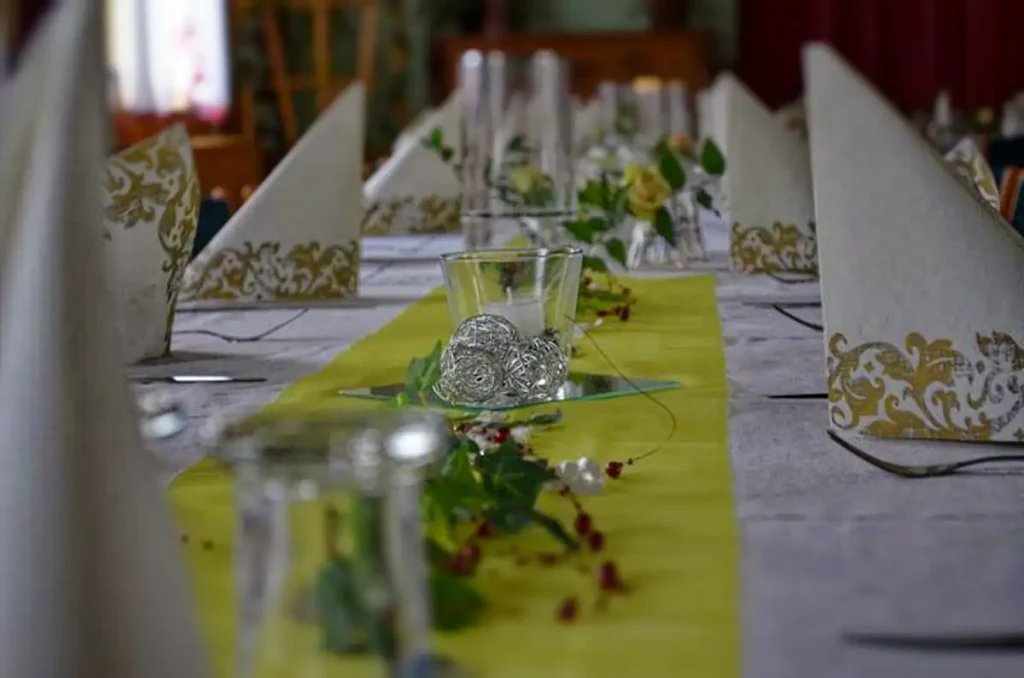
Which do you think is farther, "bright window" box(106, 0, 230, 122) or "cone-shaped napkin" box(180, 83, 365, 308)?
"bright window" box(106, 0, 230, 122)

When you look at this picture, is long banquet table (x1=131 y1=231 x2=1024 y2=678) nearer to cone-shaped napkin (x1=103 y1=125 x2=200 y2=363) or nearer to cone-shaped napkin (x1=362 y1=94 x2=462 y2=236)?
cone-shaped napkin (x1=103 y1=125 x2=200 y2=363)

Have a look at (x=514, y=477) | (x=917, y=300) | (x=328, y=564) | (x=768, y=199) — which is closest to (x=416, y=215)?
(x=768, y=199)

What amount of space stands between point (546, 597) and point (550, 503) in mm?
179

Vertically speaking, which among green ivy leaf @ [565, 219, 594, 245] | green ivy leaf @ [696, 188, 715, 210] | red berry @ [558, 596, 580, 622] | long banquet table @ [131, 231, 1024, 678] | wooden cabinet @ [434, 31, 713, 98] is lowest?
long banquet table @ [131, 231, 1024, 678]

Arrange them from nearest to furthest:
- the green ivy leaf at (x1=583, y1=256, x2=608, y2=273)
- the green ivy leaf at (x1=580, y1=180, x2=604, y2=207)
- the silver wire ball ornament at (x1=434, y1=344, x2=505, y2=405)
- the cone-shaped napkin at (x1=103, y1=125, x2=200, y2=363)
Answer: the silver wire ball ornament at (x1=434, y1=344, x2=505, y2=405) < the cone-shaped napkin at (x1=103, y1=125, x2=200, y2=363) < the green ivy leaf at (x1=583, y1=256, x2=608, y2=273) < the green ivy leaf at (x1=580, y1=180, x2=604, y2=207)

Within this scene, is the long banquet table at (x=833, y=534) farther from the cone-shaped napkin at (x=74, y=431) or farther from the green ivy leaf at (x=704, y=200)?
the green ivy leaf at (x=704, y=200)

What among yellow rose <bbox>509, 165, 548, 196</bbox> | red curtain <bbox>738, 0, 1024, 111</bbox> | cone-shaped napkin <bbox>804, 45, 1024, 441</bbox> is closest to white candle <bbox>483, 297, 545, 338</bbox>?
cone-shaped napkin <bbox>804, 45, 1024, 441</bbox>

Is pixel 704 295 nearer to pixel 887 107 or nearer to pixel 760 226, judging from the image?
pixel 760 226

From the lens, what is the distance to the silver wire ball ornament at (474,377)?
1193 millimetres

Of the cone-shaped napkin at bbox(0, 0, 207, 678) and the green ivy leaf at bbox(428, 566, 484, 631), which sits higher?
the cone-shaped napkin at bbox(0, 0, 207, 678)

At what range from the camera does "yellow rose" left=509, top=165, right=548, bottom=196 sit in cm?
265

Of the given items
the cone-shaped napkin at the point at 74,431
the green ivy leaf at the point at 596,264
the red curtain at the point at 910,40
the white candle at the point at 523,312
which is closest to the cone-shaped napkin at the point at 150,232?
the white candle at the point at 523,312

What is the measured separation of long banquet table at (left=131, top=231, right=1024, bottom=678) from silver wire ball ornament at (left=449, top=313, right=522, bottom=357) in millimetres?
175

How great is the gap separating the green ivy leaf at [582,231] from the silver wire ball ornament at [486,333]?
89 centimetres
